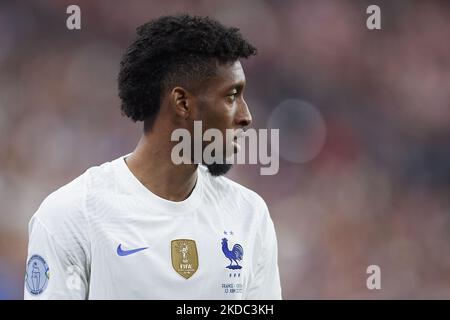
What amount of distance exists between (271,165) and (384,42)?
62.8 inches

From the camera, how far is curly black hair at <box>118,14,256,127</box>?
2863mm

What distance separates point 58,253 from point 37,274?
0.12 metres

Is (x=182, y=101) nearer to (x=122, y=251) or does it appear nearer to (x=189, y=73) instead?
(x=189, y=73)

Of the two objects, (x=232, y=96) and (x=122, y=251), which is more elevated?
(x=232, y=96)

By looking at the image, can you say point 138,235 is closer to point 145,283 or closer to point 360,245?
point 145,283

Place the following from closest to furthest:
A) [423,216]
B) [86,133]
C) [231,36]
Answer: [231,36]
[86,133]
[423,216]

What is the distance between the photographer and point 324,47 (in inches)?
276

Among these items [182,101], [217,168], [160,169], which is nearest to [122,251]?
[160,169]

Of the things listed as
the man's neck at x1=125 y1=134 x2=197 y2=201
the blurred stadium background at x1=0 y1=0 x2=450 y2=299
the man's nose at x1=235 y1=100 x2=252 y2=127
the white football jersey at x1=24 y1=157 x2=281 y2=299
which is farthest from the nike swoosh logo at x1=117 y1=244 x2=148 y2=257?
the blurred stadium background at x1=0 y1=0 x2=450 y2=299

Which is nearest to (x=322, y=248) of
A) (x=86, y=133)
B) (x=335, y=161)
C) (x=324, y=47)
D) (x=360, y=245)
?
(x=360, y=245)

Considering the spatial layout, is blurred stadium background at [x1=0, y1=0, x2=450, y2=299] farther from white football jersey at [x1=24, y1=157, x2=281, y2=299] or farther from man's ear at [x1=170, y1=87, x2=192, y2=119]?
man's ear at [x1=170, y1=87, x2=192, y2=119]

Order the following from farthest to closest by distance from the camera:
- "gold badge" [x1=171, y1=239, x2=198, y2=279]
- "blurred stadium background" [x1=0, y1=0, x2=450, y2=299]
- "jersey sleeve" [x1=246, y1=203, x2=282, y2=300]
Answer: "blurred stadium background" [x1=0, y1=0, x2=450, y2=299], "jersey sleeve" [x1=246, y1=203, x2=282, y2=300], "gold badge" [x1=171, y1=239, x2=198, y2=279]

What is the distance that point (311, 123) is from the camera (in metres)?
6.84

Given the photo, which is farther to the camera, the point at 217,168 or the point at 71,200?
the point at 217,168
